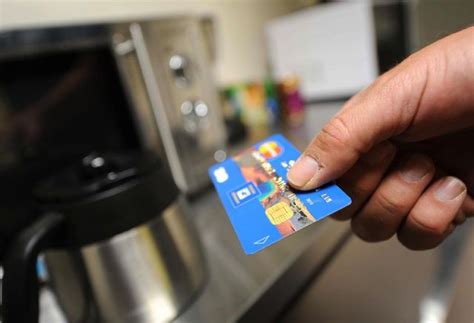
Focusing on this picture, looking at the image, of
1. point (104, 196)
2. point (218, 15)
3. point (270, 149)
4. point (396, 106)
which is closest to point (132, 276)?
point (104, 196)

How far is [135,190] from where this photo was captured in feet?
1.17

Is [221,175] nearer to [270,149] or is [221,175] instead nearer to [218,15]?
[270,149]

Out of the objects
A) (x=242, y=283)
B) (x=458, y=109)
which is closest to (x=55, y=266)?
(x=242, y=283)

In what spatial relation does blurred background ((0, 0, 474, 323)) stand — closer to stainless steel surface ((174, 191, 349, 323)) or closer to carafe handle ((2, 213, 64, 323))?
stainless steel surface ((174, 191, 349, 323))

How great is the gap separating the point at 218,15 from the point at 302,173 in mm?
1041

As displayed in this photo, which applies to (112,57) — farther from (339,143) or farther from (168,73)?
(339,143)

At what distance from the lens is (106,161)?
0.38 metres

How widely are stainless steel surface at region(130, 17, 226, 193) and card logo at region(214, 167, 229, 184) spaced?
0.27m

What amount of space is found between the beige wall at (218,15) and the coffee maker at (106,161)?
0.21 metres

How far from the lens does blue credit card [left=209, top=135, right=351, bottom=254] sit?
0.89 feet

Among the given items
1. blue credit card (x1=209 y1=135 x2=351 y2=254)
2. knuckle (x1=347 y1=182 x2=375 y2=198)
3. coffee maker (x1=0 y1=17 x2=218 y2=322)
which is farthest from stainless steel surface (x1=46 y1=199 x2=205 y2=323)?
knuckle (x1=347 y1=182 x2=375 y2=198)

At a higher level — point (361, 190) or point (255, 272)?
point (361, 190)

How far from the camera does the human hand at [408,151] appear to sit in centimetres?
30

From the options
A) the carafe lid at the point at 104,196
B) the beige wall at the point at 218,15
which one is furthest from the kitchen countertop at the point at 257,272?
the beige wall at the point at 218,15
